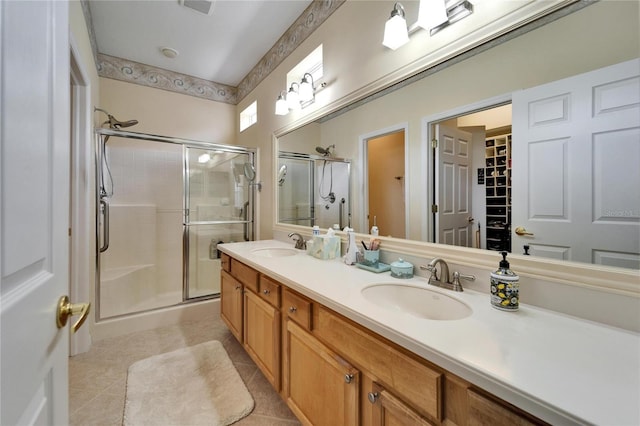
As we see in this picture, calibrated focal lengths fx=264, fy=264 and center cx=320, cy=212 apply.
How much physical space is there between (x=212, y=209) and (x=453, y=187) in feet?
8.46

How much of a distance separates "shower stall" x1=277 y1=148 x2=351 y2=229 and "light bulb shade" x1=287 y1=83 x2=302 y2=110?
1.27ft

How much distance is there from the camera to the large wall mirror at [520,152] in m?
0.79

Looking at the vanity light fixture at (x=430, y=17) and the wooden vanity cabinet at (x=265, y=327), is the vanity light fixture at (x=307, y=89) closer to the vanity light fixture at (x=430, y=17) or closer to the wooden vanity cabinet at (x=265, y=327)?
the vanity light fixture at (x=430, y=17)

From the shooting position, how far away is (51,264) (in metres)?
0.55

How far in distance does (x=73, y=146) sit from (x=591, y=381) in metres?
2.84

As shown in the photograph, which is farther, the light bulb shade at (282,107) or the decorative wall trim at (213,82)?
the light bulb shade at (282,107)

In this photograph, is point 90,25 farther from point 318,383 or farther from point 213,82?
point 318,383

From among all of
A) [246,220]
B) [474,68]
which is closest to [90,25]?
[246,220]

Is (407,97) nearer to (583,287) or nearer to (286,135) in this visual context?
(583,287)

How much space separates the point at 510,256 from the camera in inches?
38.4

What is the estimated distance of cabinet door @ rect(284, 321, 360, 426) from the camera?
0.92 m

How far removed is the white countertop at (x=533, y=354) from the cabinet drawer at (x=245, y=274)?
74 cm

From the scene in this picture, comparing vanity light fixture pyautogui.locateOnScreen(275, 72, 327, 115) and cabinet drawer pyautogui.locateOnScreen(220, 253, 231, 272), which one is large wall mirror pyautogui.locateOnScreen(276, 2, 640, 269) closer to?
vanity light fixture pyautogui.locateOnScreen(275, 72, 327, 115)

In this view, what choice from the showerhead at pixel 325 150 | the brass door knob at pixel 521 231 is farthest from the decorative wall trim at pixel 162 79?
the brass door knob at pixel 521 231
